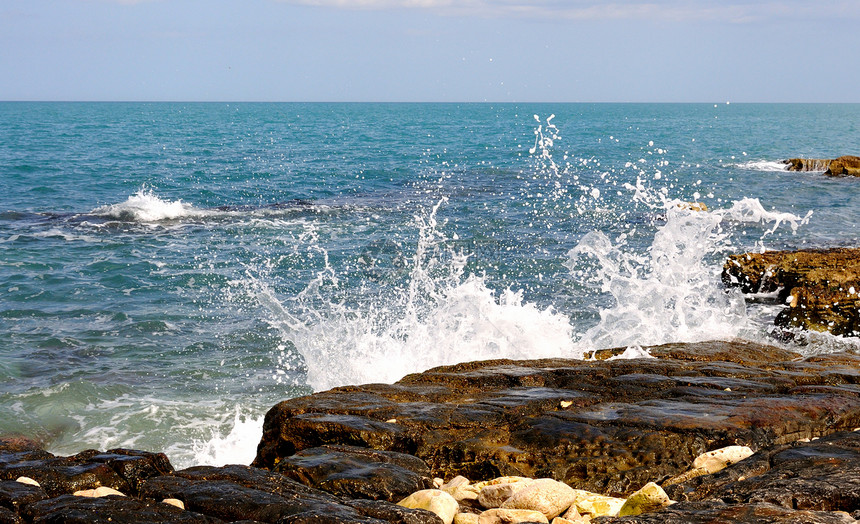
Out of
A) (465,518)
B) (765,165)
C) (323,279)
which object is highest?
(765,165)

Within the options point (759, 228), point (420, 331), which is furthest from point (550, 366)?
point (759, 228)

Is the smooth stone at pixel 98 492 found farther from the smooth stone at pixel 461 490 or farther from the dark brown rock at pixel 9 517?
the smooth stone at pixel 461 490

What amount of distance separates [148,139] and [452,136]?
23173mm

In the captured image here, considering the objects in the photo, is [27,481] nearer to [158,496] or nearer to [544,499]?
[158,496]

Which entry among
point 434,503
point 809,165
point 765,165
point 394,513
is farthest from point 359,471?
point 765,165

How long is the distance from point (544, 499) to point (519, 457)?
2.32ft

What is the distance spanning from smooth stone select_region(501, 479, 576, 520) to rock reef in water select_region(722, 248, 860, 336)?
7017 millimetres

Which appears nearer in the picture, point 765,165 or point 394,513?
point 394,513

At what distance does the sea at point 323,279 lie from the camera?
9.45 m

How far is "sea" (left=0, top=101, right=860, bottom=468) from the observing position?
372 inches

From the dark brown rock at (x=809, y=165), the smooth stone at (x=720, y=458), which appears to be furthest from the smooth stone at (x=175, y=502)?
the dark brown rock at (x=809, y=165)

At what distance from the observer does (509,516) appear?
4.04 metres

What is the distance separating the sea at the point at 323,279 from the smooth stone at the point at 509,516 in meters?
3.94

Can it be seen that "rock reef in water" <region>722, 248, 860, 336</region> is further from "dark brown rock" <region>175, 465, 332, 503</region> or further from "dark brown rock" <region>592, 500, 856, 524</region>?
"dark brown rock" <region>175, 465, 332, 503</region>
